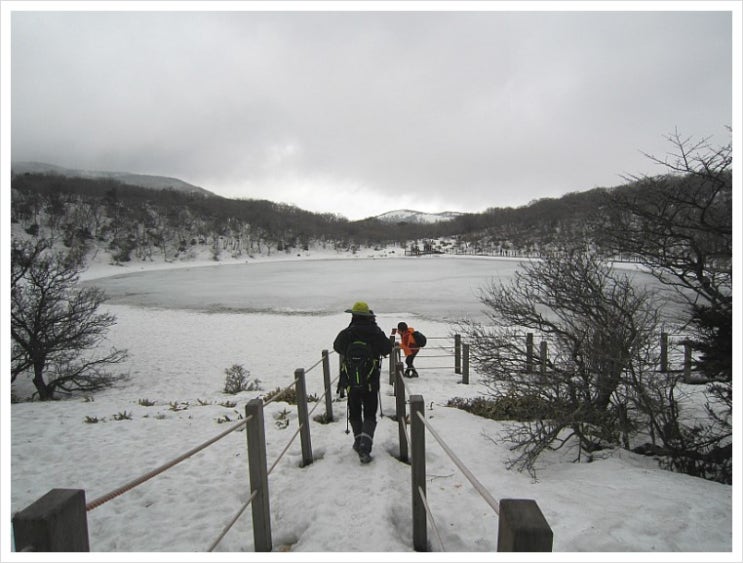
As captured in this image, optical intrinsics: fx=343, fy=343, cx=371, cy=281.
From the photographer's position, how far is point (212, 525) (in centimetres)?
331

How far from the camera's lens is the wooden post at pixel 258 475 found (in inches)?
108

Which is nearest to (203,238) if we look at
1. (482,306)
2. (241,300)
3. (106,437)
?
(241,300)

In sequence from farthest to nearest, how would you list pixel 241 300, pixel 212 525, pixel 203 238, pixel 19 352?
pixel 203 238 → pixel 241 300 → pixel 19 352 → pixel 212 525

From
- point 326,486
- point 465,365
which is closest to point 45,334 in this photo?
point 326,486

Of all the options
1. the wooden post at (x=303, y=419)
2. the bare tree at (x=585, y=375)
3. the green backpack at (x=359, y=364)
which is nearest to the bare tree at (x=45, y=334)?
the wooden post at (x=303, y=419)

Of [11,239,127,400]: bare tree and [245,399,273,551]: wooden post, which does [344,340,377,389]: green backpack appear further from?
[11,239,127,400]: bare tree

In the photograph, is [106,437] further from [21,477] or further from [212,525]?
[212,525]

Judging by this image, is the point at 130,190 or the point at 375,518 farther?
the point at 130,190

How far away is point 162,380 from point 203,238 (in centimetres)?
9154

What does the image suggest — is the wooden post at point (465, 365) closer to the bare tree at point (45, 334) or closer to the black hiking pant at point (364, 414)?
the black hiking pant at point (364, 414)

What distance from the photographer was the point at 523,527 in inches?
51.2

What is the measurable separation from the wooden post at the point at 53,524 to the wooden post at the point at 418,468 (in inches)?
74.9

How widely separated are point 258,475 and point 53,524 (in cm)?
162

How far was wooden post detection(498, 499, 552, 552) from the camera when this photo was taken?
1.30 metres
